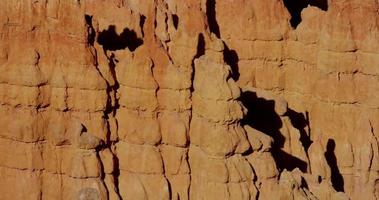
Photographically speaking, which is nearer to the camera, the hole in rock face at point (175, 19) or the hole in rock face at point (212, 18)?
the hole in rock face at point (175, 19)

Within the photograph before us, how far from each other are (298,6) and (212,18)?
14.5 ft

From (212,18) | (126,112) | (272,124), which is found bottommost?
(272,124)

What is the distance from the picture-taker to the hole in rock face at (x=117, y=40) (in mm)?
21453

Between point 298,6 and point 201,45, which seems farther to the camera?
point 298,6

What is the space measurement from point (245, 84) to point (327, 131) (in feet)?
8.49

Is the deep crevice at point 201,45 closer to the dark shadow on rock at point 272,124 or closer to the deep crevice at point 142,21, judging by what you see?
the deep crevice at point 142,21

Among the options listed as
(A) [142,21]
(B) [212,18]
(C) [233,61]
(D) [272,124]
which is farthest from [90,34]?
(D) [272,124]

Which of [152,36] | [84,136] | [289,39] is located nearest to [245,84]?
[289,39]

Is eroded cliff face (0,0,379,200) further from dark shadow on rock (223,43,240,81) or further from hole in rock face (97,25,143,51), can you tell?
dark shadow on rock (223,43,240,81)

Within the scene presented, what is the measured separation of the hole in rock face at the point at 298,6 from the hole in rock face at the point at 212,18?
345cm

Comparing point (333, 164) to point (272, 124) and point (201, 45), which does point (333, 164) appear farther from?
point (201, 45)

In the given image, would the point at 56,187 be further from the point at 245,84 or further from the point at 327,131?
the point at 327,131

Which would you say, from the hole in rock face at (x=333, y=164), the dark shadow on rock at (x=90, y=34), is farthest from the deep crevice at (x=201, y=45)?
the hole in rock face at (x=333, y=164)

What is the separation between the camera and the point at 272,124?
74.9 feet
